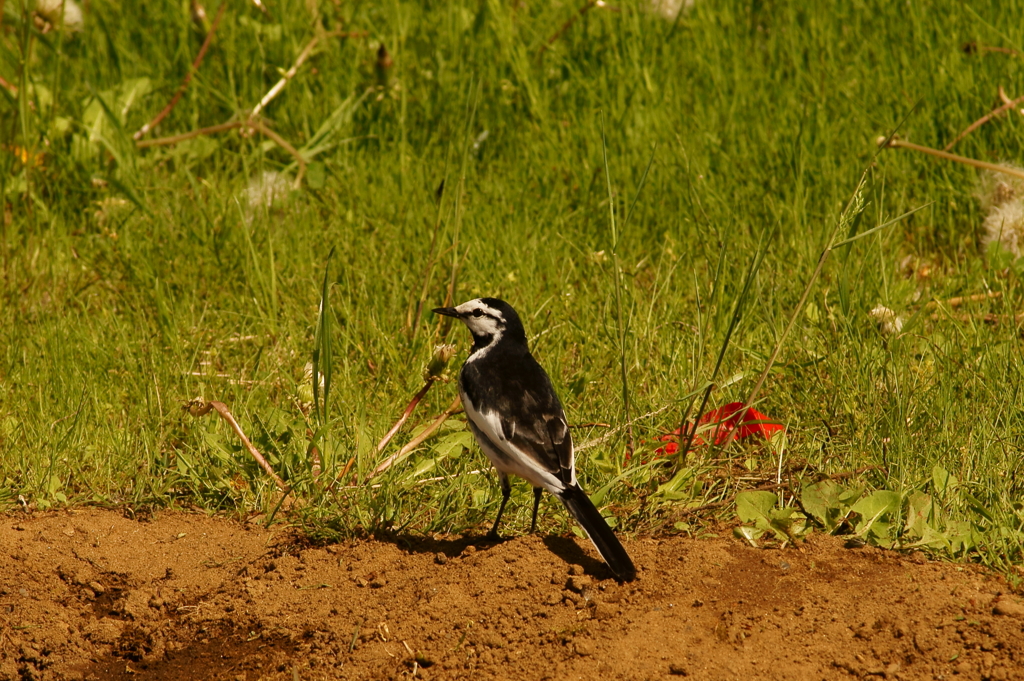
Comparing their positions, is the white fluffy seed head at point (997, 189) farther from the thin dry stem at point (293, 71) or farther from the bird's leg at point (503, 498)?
the thin dry stem at point (293, 71)

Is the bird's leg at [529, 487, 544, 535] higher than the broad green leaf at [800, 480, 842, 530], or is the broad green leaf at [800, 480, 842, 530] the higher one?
the broad green leaf at [800, 480, 842, 530]

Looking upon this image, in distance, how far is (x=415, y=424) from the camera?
190 inches

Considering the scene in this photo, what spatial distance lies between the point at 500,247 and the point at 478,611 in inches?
110

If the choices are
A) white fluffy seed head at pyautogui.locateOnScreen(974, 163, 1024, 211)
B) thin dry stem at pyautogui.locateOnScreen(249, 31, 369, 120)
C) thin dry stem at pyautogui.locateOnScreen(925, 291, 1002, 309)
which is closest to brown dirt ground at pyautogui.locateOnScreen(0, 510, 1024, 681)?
thin dry stem at pyautogui.locateOnScreen(925, 291, 1002, 309)

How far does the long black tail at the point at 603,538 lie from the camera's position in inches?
139

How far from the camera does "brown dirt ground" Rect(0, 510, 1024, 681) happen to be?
10.9 feet

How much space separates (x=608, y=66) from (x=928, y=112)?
2049mm

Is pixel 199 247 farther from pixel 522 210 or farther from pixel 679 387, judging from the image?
pixel 679 387

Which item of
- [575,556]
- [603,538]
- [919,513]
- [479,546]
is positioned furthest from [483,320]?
[919,513]

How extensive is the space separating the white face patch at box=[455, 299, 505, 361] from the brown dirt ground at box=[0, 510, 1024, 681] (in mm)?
972

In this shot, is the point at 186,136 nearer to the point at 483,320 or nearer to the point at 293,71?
the point at 293,71

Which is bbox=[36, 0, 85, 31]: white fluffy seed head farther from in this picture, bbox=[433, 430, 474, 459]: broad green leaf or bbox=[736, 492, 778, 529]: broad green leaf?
bbox=[736, 492, 778, 529]: broad green leaf

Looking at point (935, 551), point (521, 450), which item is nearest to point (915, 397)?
point (935, 551)

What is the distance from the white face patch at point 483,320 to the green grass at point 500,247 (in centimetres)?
41
